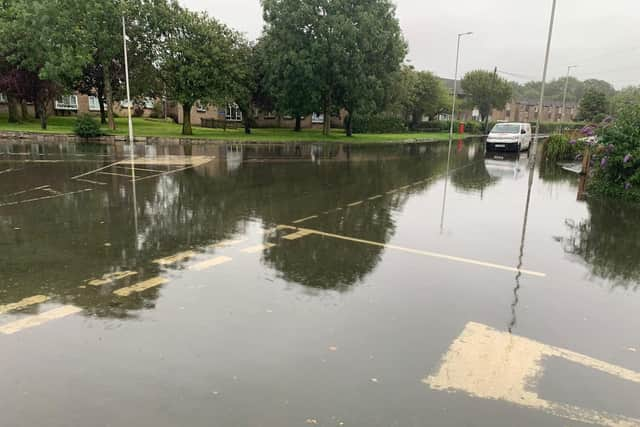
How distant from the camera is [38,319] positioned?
15.2ft

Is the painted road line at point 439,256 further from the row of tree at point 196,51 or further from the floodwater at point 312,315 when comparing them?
the row of tree at point 196,51

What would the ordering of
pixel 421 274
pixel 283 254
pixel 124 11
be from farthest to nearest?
1. pixel 124 11
2. pixel 283 254
3. pixel 421 274

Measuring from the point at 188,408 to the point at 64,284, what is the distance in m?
3.11

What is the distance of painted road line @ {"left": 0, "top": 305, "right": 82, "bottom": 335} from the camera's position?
442 centimetres

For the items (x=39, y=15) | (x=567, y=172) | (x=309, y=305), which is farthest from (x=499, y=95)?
(x=309, y=305)

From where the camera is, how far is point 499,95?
2564 inches

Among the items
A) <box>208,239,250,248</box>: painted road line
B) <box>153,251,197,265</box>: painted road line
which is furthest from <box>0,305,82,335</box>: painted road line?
<box>208,239,250,248</box>: painted road line

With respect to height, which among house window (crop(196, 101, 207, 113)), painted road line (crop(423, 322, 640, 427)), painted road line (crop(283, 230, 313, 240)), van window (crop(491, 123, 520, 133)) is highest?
house window (crop(196, 101, 207, 113))

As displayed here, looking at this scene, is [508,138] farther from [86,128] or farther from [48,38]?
[48,38]

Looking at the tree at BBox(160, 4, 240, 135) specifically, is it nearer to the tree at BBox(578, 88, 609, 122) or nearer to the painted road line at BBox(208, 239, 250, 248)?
the painted road line at BBox(208, 239, 250, 248)

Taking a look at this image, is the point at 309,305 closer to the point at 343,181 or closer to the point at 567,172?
the point at 343,181

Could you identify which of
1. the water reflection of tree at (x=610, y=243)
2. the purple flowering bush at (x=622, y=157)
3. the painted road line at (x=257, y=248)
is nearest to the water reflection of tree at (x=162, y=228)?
the painted road line at (x=257, y=248)

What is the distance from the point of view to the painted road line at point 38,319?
4.42 m

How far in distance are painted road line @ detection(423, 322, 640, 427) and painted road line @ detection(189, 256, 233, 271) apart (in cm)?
348
